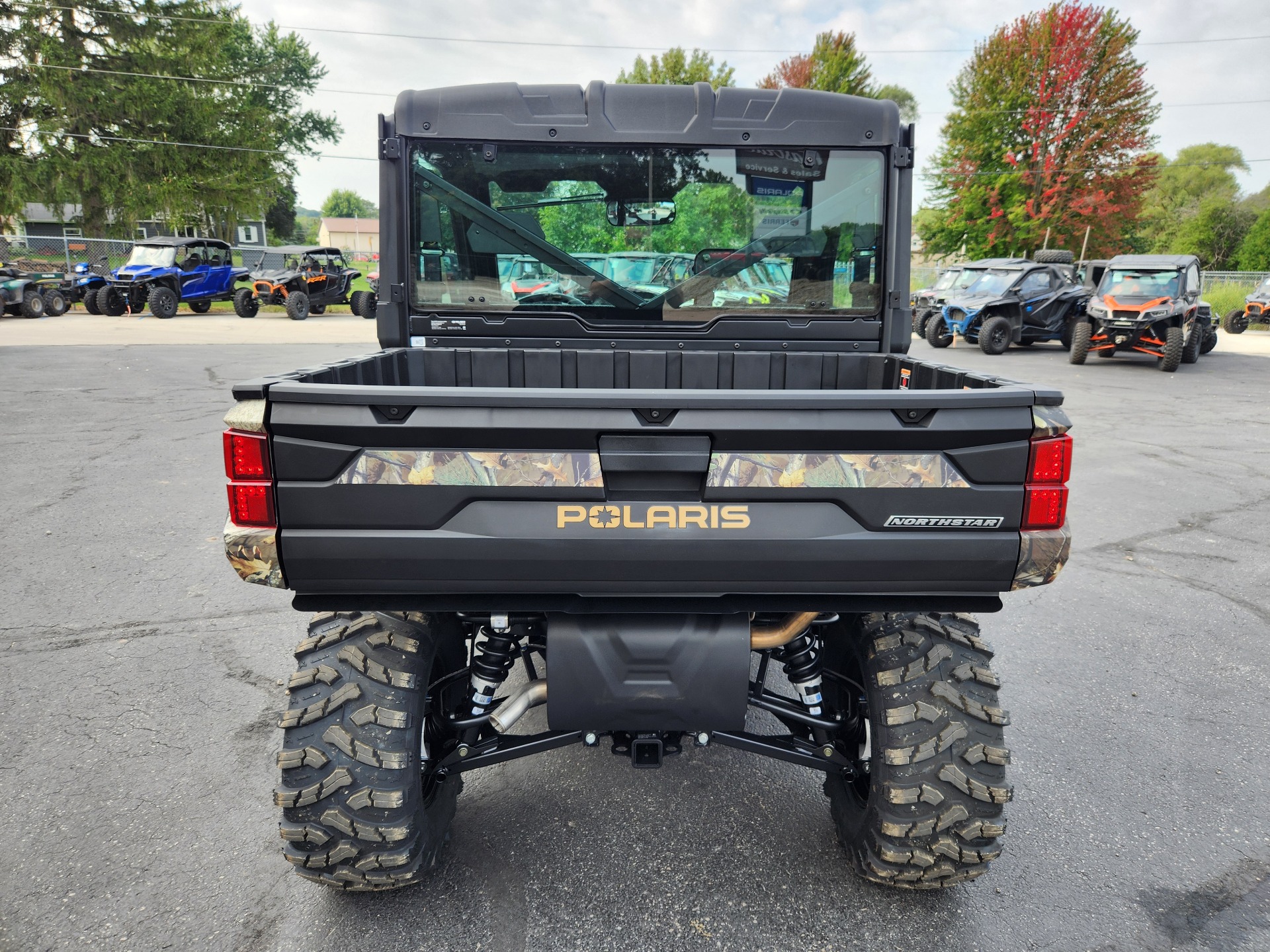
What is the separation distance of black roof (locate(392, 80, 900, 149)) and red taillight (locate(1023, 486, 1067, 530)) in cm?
196

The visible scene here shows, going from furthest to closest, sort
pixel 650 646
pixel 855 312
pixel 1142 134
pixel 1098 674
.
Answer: pixel 1142 134 → pixel 1098 674 → pixel 855 312 → pixel 650 646

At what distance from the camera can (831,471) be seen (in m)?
1.92

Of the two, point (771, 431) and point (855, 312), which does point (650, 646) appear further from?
point (855, 312)

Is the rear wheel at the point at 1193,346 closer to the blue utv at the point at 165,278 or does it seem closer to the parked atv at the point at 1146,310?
the parked atv at the point at 1146,310

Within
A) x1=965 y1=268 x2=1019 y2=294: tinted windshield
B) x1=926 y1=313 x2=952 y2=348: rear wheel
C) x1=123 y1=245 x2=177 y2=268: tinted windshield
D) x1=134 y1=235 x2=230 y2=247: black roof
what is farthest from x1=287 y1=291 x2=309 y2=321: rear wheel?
x1=965 y1=268 x2=1019 y2=294: tinted windshield

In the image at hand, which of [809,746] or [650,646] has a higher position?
[650,646]

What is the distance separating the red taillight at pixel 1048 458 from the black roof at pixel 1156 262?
53.2 feet

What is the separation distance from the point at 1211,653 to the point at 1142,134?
101ft

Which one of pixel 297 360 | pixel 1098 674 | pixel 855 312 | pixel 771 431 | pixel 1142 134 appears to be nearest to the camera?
pixel 771 431

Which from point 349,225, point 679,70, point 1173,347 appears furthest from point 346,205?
point 1173,347

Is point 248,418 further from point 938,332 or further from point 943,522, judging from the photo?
point 938,332

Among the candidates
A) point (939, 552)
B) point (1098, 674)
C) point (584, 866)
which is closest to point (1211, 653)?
point (1098, 674)

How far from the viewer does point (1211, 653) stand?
407 centimetres

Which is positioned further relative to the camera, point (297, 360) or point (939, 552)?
point (297, 360)
